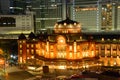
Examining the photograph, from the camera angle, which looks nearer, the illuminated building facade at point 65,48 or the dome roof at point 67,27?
the illuminated building facade at point 65,48

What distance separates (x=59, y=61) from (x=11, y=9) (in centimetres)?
4547

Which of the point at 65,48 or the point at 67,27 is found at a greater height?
the point at 67,27

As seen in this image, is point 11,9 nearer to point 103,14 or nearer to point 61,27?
point 103,14

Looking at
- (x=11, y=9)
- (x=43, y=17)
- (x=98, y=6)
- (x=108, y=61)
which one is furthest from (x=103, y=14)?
(x=108, y=61)

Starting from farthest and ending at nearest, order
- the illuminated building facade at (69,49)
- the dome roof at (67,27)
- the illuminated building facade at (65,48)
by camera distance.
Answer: the dome roof at (67,27), the illuminated building facade at (69,49), the illuminated building facade at (65,48)

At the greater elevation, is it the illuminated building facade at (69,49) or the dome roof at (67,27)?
the dome roof at (67,27)

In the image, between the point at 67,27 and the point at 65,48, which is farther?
the point at 67,27

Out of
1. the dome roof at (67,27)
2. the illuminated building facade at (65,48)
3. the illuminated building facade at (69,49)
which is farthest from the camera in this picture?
the dome roof at (67,27)

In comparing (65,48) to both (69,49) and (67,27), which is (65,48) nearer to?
(69,49)

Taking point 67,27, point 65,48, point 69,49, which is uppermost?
point 67,27

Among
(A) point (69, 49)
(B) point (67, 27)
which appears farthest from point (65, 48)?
(B) point (67, 27)

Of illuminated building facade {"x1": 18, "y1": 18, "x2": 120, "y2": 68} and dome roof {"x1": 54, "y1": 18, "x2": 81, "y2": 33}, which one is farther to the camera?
dome roof {"x1": 54, "y1": 18, "x2": 81, "y2": 33}

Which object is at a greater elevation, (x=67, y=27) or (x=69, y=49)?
(x=67, y=27)

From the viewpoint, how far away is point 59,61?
44125 mm
